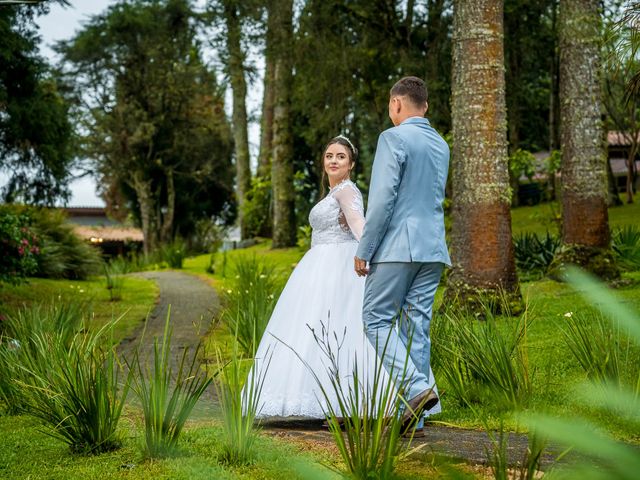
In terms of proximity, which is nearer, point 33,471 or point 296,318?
point 33,471

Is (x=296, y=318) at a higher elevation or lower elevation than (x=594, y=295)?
lower

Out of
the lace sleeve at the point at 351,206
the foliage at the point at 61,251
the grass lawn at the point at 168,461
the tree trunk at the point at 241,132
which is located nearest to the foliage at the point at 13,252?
the foliage at the point at 61,251

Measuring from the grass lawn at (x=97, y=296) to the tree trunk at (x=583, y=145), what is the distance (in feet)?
19.6

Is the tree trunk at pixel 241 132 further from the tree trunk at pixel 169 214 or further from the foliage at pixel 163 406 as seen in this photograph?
the foliage at pixel 163 406

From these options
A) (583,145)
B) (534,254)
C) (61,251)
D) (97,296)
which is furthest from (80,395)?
(61,251)

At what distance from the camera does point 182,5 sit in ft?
122

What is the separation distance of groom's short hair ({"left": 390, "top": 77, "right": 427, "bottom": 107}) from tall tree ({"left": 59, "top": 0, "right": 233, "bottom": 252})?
3086 cm

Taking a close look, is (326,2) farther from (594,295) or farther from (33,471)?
(594,295)

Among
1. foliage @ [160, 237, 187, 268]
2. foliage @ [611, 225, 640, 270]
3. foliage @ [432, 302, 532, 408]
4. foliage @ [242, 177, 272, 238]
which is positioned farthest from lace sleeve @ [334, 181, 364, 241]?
foliage @ [242, 177, 272, 238]

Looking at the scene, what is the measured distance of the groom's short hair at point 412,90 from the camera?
5117 mm

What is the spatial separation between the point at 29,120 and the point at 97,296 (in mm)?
3555

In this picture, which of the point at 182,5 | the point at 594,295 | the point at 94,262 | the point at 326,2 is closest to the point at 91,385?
the point at 594,295

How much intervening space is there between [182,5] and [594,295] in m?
38.4

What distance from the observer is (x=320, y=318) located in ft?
18.7
